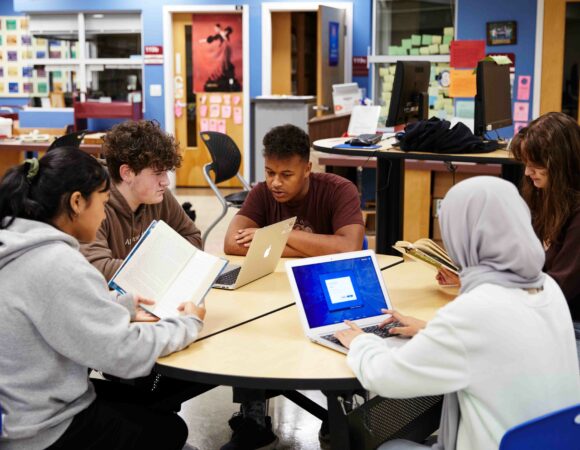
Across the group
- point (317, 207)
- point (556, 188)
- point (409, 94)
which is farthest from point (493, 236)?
point (409, 94)

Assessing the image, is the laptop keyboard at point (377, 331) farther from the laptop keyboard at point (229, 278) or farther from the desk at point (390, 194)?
the desk at point (390, 194)

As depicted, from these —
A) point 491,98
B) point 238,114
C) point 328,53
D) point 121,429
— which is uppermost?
point 328,53

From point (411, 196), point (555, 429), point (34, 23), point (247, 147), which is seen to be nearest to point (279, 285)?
point (555, 429)

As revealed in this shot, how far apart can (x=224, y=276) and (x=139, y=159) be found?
49 centimetres

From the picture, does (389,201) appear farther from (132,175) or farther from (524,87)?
(524,87)

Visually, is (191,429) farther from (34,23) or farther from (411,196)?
(34,23)

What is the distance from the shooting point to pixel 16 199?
1.90m

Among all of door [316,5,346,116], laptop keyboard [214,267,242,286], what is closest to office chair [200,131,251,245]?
door [316,5,346,116]

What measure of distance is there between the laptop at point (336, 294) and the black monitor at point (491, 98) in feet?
7.53

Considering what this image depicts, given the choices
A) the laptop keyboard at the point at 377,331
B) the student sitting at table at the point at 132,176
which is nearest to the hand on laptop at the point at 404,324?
the laptop keyboard at the point at 377,331

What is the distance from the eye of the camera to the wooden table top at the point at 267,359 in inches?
71.9

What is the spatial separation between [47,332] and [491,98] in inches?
127

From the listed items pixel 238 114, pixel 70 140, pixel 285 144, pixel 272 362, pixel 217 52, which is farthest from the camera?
pixel 238 114

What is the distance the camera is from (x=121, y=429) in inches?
79.6
